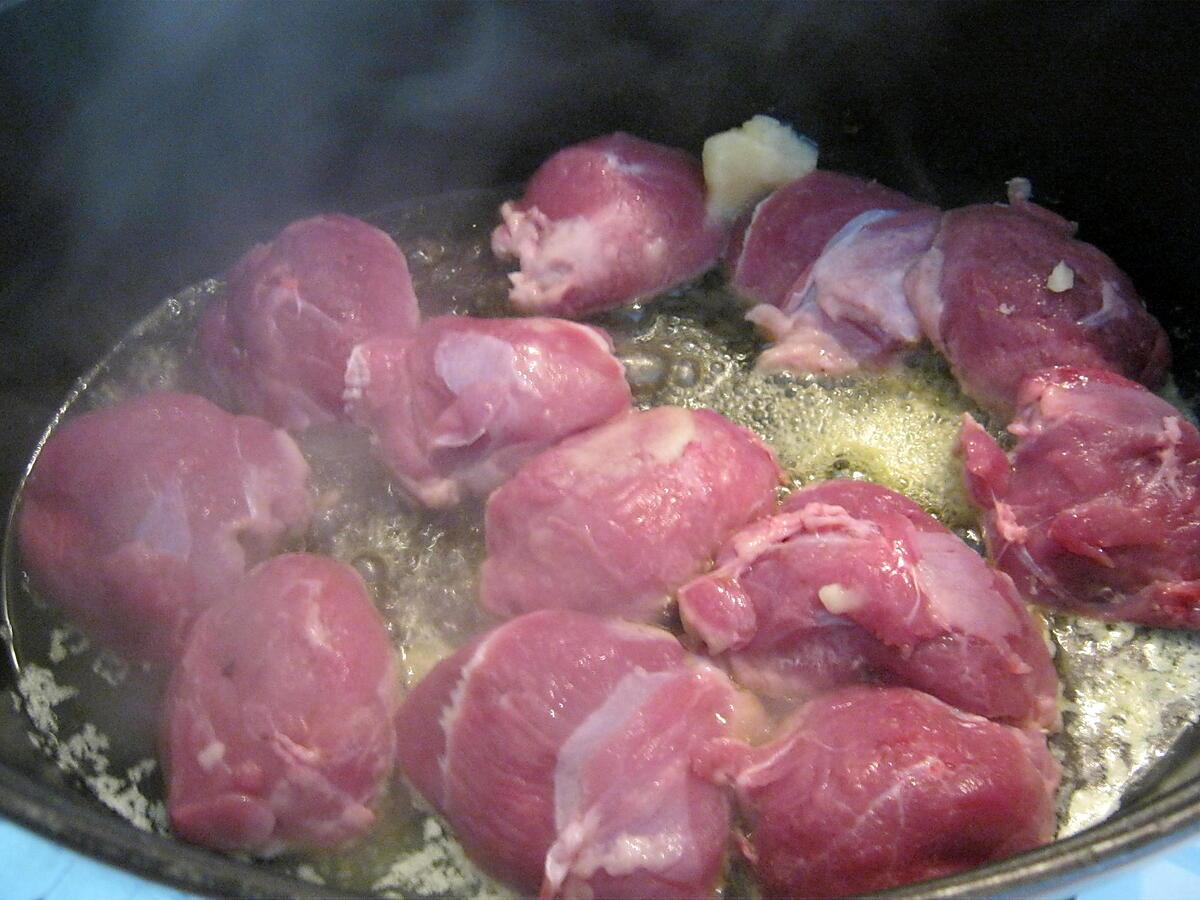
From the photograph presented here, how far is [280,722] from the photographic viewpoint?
172cm

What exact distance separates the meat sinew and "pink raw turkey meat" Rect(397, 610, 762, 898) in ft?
0.32

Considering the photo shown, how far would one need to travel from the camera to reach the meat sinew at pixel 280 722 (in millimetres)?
1683

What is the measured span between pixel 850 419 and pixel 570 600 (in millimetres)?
816

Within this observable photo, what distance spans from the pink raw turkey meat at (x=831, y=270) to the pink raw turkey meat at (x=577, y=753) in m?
0.88

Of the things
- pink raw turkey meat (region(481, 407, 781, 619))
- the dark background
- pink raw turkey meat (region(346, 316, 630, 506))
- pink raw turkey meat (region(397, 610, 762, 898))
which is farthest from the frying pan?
pink raw turkey meat (region(481, 407, 781, 619))

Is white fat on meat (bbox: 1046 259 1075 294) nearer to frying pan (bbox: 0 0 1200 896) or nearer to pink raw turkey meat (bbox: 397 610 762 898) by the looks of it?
frying pan (bbox: 0 0 1200 896)

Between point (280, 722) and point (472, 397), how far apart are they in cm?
70

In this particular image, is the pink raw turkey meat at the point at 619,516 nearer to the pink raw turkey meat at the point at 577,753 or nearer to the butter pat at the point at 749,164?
the pink raw turkey meat at the point at 577,753

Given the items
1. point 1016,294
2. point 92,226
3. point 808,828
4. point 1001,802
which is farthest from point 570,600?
point 92,226

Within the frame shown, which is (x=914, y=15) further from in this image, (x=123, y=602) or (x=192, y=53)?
(x=123, y=602)

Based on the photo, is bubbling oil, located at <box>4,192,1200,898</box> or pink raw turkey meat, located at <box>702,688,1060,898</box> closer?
pink raw turkey meat, located at <box>702,688,1060,898</box>

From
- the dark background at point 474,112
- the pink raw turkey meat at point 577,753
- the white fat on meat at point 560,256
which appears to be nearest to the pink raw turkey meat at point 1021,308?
the dark background at point 474,112

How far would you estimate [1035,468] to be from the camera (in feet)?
6.65

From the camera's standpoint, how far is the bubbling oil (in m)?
1.81
